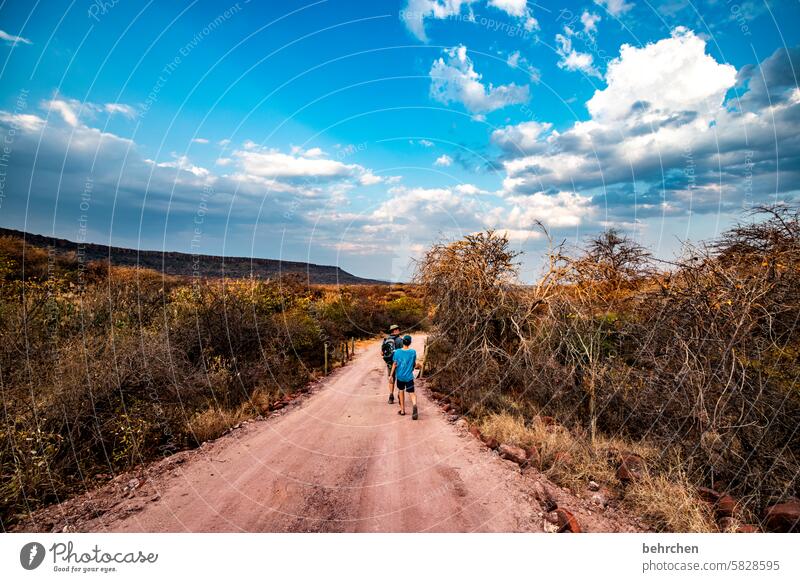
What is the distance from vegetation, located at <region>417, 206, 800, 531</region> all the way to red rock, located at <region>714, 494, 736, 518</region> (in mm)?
159

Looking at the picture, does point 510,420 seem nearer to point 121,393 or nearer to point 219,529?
point 219,529

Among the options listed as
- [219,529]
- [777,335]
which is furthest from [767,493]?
[219,529]

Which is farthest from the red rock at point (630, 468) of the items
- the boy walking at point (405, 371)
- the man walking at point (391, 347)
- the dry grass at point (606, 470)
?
the man walking at point (391, 347)

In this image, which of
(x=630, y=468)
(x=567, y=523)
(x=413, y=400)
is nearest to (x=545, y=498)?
(x=567, y=523)

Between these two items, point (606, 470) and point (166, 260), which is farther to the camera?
point (166, 260)

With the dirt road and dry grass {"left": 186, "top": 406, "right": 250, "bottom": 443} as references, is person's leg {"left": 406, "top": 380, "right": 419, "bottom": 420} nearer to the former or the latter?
the dirt road

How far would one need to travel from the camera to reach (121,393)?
692cm

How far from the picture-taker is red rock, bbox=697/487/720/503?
15.9ft

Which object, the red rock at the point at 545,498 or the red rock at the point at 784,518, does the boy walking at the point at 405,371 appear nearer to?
the red rock at the point at 545,498

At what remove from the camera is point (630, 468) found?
19.6 ft

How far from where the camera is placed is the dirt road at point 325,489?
4.63m

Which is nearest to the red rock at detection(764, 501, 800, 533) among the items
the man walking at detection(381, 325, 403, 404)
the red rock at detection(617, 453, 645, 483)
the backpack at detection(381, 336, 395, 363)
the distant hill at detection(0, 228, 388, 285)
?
the red rock at detection(617, 453, 645, 483)

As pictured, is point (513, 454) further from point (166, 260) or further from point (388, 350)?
point (166, 260)

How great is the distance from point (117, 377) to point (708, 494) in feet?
32.6
